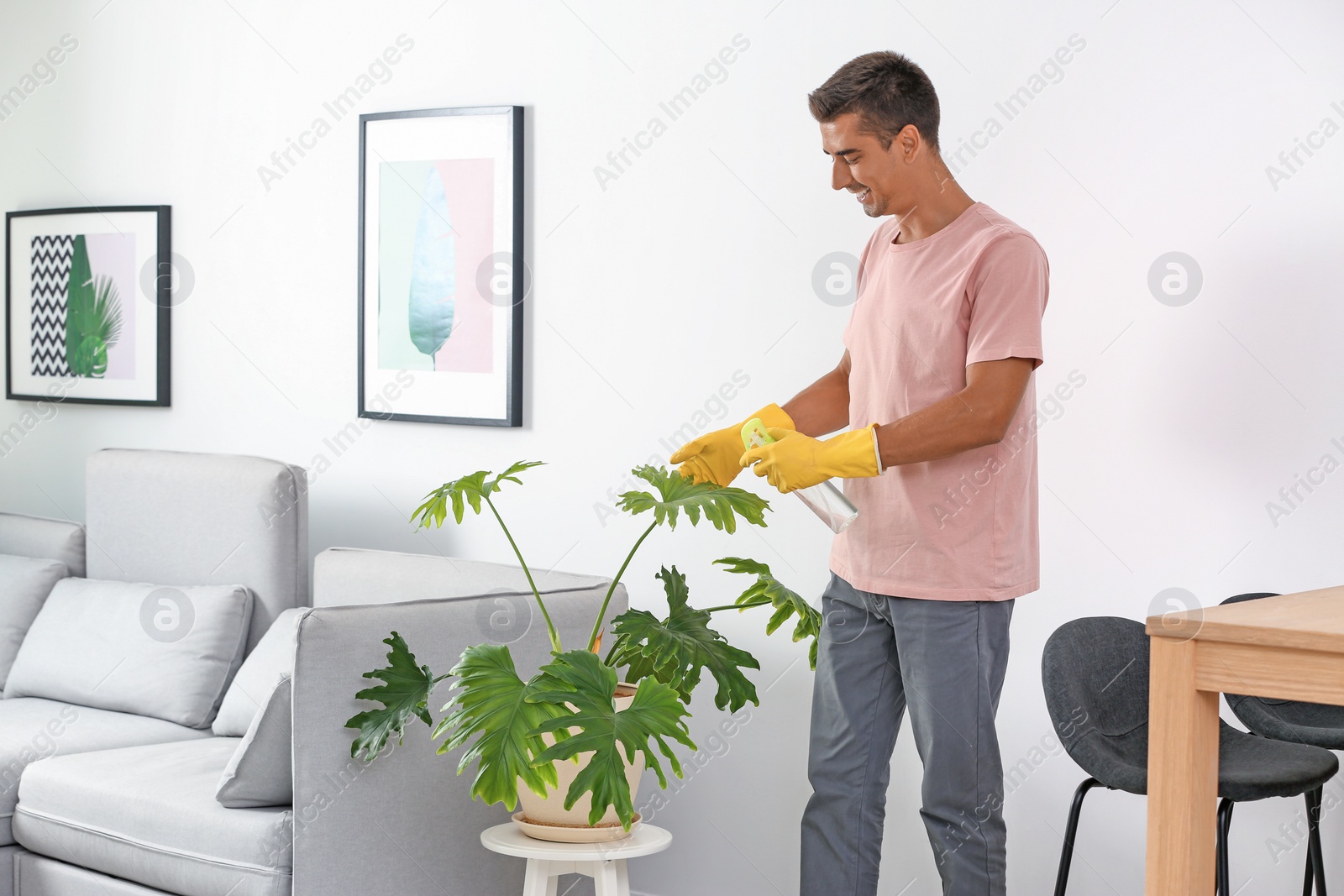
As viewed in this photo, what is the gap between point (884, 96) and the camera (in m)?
1.89

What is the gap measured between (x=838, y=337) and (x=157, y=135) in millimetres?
2266

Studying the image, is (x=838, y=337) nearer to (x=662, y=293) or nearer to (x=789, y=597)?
(x=662, y=293)

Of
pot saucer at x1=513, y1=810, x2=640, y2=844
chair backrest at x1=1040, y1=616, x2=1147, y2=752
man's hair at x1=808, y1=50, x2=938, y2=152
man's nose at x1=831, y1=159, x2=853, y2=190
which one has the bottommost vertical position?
pot saucer at x1=513, y1=810, x2=640, y2=844

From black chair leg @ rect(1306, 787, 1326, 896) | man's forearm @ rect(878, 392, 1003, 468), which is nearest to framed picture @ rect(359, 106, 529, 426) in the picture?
man's forearm @ rect(878, 392, 1003, 468)

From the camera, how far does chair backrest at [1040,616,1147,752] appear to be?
6.48 feet

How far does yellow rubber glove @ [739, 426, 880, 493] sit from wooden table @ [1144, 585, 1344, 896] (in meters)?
0.46

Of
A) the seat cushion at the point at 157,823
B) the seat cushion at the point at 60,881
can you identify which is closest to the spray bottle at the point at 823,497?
the seat cushion at the point at 157,823

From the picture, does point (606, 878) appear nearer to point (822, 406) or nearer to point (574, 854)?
point (574, 854)

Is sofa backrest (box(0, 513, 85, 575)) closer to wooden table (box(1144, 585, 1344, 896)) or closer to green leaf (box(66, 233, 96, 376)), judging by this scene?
green leaf (box(66, 233, 96, 376))

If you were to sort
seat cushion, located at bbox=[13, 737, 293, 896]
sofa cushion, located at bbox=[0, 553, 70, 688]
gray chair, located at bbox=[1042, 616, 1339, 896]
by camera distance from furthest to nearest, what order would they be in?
1. sofa cushion, located at bbox=[0, 553, 70, 688]
2. seat cushion, located at bbox=[13, 737, 293, 896]
3. gray chair, located at bbox=[1042, 616, 1339, 896]

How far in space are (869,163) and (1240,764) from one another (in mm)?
1059

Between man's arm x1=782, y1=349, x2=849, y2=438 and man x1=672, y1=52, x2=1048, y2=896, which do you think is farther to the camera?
man's arm x1=782, y1=349, x2=849, y2=438

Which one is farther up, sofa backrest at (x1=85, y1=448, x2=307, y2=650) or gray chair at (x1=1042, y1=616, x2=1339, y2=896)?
sofa backrest at (x1=85, y1=448, x2=307, y2=650)

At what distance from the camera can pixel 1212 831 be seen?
5.16 feet
